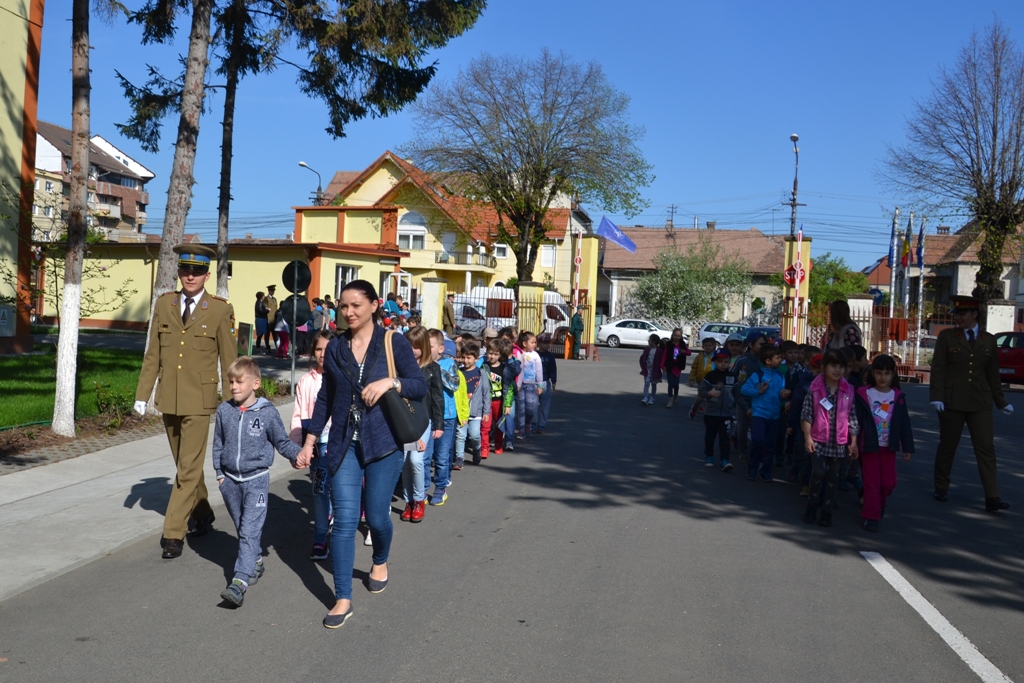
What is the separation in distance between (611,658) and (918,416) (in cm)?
1417

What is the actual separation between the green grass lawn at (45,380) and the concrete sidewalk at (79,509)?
1657mm

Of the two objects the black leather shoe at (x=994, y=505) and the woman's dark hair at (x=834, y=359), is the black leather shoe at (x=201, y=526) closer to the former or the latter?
the woman's dark hair at (x=834, y=359)

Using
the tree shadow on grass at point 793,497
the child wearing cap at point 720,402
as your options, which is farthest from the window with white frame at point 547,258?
the child wearing cap at point 720,402

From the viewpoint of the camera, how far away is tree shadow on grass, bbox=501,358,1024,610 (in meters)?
6.98

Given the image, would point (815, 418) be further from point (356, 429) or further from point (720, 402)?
point (356, 429)

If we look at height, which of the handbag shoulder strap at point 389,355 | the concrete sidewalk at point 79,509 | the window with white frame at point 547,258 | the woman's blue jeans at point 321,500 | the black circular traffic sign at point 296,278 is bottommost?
the concrete sidewalk at point 79,509

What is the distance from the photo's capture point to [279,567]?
248 inches

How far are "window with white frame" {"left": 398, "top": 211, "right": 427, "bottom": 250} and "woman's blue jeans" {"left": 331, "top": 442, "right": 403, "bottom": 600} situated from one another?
163 ft

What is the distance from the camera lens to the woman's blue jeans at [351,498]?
5.05 metres

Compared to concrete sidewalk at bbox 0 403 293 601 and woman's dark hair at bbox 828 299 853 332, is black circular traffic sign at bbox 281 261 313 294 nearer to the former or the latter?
concrete sidewalk at bbox 0 403 293 601

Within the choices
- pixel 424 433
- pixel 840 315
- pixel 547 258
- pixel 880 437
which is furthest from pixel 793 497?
pixel 547 258

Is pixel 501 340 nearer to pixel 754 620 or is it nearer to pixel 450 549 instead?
pixel 450 549

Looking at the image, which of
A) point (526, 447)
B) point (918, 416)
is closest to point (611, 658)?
point (526, 447)

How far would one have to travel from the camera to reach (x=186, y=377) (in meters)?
6.41
